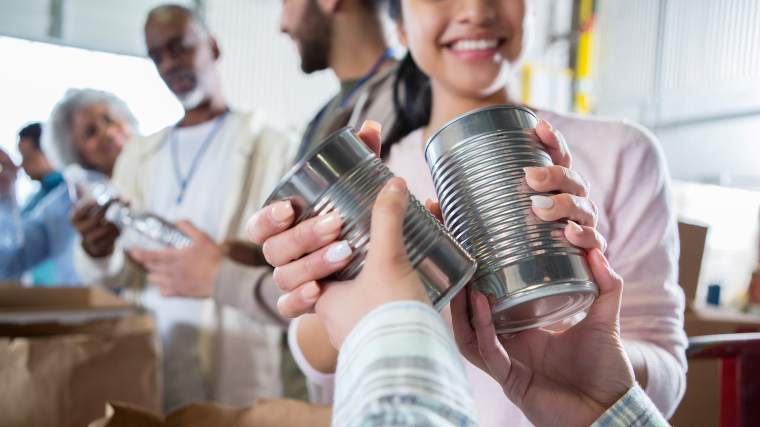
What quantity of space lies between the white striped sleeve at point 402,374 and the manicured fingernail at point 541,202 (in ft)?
0.38

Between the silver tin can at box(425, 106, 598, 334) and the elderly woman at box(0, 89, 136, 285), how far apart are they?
166 cm

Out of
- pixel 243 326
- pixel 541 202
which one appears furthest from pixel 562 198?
pixel 243 326

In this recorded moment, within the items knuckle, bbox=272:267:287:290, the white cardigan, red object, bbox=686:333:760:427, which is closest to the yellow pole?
the white cardigan

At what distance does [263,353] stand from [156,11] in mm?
1122

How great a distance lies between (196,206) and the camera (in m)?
1.57

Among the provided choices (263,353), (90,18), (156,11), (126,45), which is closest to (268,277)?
(263,353)

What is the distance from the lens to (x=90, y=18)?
6.56 feet

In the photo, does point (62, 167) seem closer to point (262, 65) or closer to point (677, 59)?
point (262, 65)

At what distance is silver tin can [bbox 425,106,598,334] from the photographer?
359 mm

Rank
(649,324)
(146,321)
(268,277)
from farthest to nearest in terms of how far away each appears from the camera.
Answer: (268,277)
(146,321)
(649,324)

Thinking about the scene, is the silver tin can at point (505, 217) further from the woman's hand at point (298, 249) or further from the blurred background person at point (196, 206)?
the blurred background person at point (196, 206)

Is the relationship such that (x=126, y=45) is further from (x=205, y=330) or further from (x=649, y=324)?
(x=649, y=324)

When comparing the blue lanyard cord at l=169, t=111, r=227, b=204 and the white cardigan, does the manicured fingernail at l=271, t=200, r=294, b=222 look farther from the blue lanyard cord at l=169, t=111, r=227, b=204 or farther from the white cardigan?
the blue lanyard cord at l=169, t=111, r=227, b=204

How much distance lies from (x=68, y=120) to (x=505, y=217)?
1.83 m
